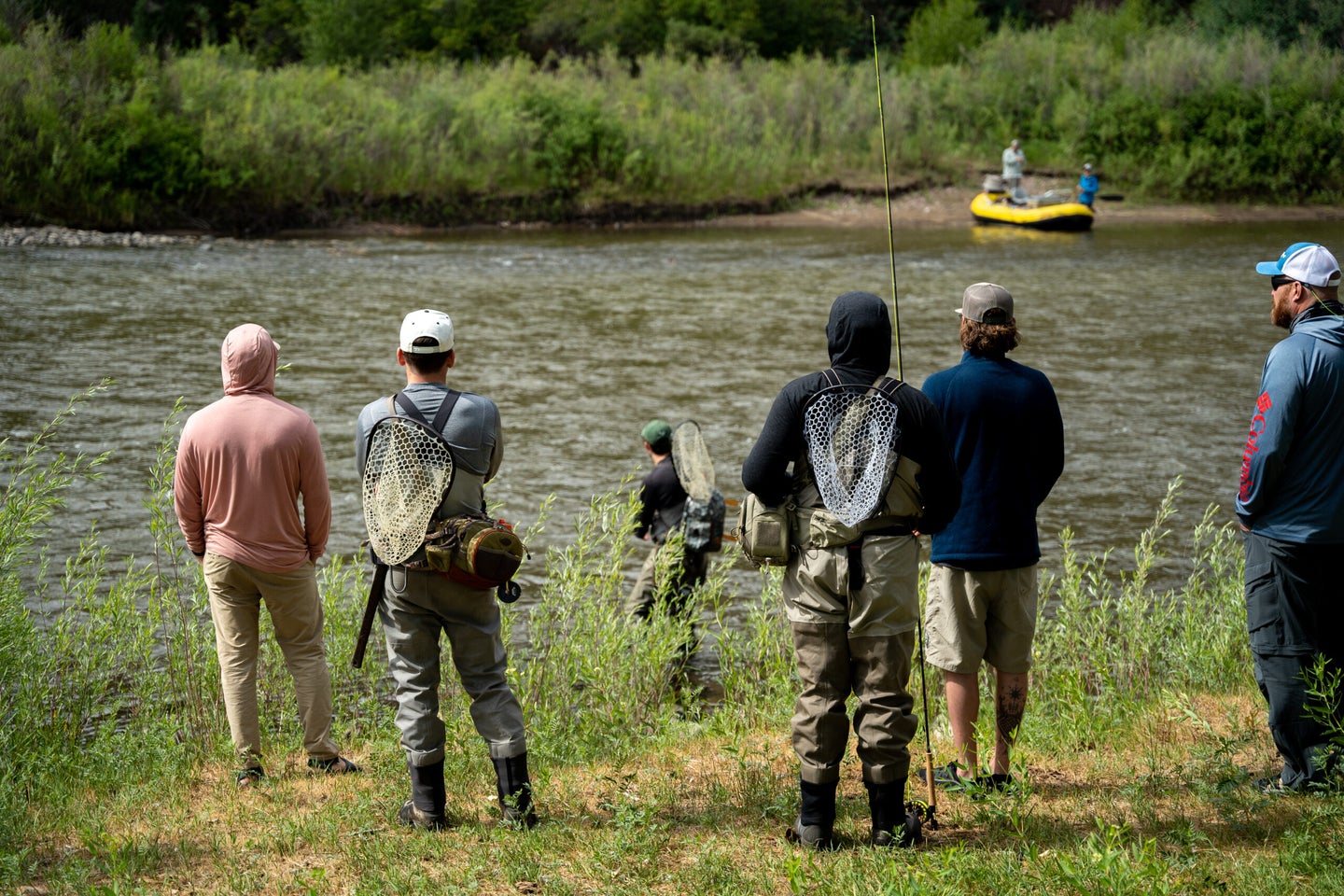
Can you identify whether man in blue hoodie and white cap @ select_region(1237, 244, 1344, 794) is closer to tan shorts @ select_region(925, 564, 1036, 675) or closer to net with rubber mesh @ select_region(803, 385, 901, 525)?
tan shorts @ select_region(925, 564, 1036, 675)

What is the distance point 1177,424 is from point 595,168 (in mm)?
24819

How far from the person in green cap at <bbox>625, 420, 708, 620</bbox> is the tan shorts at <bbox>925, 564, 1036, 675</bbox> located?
138 inches

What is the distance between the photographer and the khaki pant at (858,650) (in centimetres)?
448

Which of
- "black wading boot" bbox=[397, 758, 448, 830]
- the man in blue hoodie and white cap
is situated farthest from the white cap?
the man in blue hoodie and white cap

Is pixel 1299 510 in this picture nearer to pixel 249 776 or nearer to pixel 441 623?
pixel 441 623

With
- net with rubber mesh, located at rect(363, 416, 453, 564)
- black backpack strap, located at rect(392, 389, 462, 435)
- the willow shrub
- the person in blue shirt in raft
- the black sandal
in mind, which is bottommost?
the willow shrub

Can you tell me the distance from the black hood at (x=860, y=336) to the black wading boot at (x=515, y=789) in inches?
71.9

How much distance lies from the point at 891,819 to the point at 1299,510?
6.05ft

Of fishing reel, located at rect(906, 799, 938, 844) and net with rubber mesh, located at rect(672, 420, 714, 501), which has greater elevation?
net with rubber mesh, located at rect(672, 420, 714, 501)

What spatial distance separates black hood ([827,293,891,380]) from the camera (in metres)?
4.53

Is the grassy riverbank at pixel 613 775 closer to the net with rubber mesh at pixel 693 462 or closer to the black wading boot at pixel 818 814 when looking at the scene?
the black wading boot at pixel 818 814

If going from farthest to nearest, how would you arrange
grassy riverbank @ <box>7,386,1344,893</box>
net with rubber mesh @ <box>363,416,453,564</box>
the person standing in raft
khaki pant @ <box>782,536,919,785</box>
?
1. the person standing in raft
2. net with rubber mesh @ <box>363,416,453,564</box>
3. khaki pant @ <box>782,536,919,785</box>
4. grassy riverbank @ <box>7,386,1344,893</box>

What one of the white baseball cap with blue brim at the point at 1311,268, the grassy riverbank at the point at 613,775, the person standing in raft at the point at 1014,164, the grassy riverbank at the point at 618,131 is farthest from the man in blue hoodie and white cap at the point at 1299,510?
the person standing in raft at the point at 1014,164

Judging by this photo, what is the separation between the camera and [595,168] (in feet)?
123
